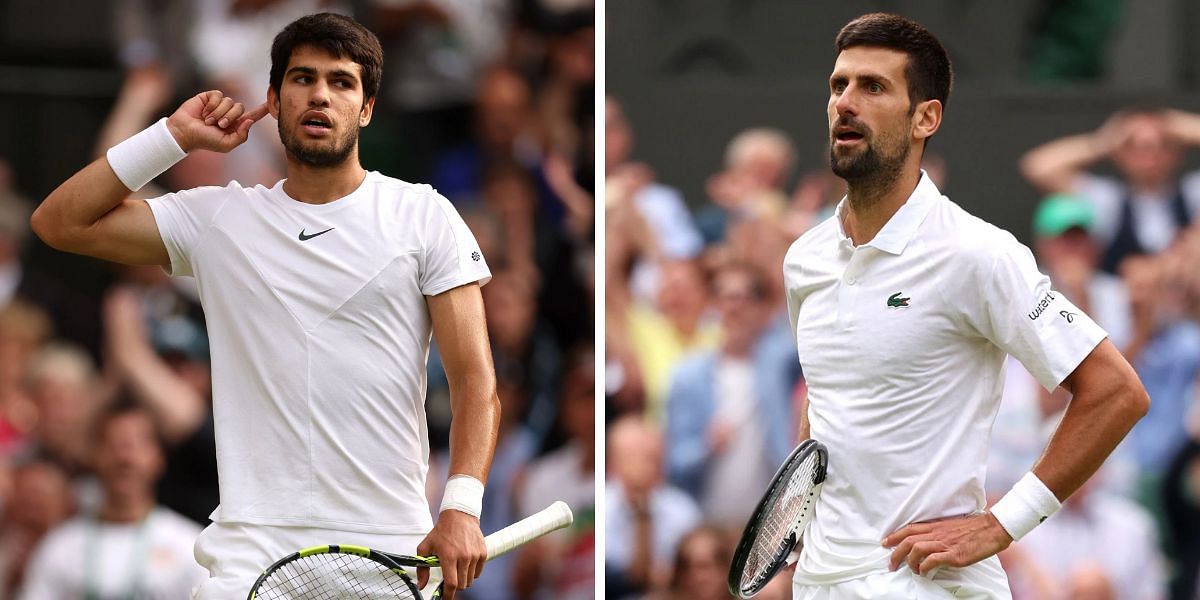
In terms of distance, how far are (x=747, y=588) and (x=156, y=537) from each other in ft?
10.5

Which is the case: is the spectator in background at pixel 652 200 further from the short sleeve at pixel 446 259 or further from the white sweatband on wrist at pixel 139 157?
the white sweatband on wrist at pixel 139 157

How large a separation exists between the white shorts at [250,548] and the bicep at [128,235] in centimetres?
58

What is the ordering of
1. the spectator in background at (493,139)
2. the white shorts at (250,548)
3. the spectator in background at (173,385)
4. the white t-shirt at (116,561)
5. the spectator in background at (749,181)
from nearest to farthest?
1. the white shorts at (250,548)
2. the white t-shirt at (116,561)
3. the spectator in background at (173,385)
4. the spectator in background at (493,139)
5. the spectator in background at (749,181)

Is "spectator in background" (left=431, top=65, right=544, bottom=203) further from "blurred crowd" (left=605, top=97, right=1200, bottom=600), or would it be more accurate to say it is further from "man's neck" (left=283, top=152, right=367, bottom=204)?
"man's neck" (left=283, top=152, right=367, bottom=204)

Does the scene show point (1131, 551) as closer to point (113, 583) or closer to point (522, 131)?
point (522, 131)

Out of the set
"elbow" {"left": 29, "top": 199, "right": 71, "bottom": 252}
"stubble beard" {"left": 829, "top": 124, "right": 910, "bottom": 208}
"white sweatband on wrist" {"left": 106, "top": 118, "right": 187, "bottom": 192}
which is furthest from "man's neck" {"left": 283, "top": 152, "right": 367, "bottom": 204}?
"stubble beard" {"left": 829, "top": 124, "right": 910, "bottom": 208}

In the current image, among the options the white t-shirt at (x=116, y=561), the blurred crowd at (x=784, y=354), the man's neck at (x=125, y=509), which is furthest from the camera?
the blurred crowd at (x=784, y=354)

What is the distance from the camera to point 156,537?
19.5 feet

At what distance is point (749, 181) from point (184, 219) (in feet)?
14.1

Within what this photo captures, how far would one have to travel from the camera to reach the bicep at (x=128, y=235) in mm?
3340

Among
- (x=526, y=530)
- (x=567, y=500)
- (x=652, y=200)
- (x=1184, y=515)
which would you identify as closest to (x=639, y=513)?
(x=567, y=500)

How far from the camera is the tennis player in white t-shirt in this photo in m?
3.23

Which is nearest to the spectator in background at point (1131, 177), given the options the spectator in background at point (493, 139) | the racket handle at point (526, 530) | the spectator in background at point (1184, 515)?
the spectator in background at point (1184, 515)

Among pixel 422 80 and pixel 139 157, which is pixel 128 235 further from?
pixel 422 80
